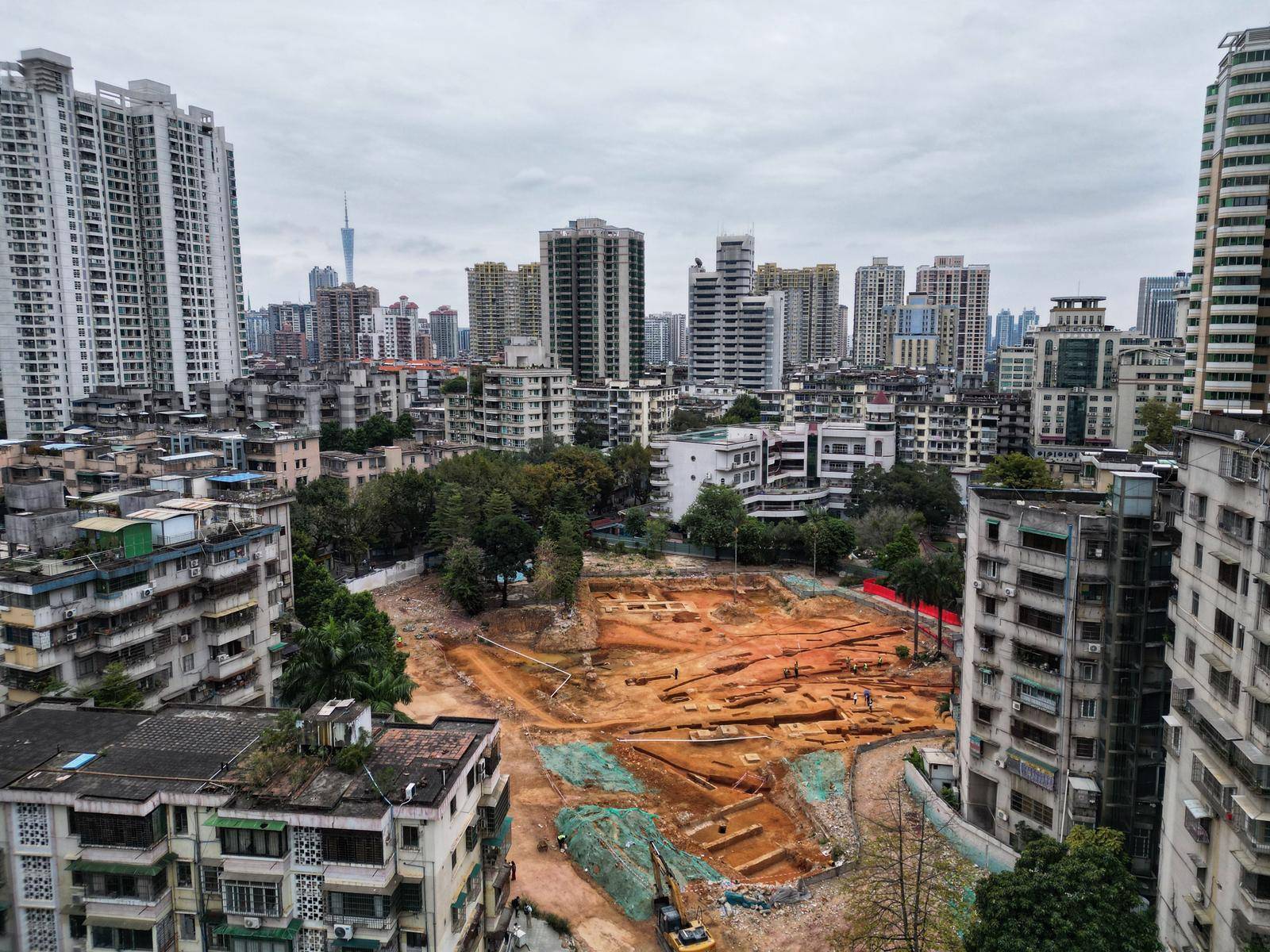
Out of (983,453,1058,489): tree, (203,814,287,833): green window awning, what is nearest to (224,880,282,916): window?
(203,814,287,833): green window awning

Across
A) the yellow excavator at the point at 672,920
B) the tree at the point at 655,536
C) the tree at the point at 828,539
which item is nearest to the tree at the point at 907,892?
the yellow excavator at the point at 672,920

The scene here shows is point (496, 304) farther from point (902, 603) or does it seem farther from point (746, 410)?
point (902, 603)

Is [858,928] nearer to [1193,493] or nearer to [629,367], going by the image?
[1193,493]

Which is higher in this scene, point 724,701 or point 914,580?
point 914,580

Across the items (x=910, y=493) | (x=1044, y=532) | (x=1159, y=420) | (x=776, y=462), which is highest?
(x=1159, y=420)

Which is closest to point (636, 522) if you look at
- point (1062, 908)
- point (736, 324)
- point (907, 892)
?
→ point (907, 892)

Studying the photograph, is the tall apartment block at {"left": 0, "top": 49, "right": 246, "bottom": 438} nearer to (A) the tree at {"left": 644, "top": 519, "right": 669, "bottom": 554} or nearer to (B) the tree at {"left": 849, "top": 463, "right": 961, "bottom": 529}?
(A) the tree at {"left": 644, "top": 519, "right": 669, "bottom": 554}
